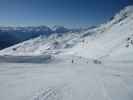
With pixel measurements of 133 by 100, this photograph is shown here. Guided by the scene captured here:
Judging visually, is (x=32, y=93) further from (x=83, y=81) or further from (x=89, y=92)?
(x=83, y=81)

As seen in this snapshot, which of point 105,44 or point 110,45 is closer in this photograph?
point 110,45

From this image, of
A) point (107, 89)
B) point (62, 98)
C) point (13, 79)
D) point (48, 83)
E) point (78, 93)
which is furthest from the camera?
point (13, 79)

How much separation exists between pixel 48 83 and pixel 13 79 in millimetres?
2677

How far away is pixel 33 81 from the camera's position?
473 inches

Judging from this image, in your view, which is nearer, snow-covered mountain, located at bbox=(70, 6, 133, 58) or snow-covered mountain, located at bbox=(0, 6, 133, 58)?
snow-covered mountain, located at bbox=(70, 6, 133, 58)

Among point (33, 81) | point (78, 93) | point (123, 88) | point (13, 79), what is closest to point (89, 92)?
point (78, 93)

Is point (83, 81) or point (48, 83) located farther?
point (83, 81)

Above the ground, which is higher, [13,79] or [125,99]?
[13,79]

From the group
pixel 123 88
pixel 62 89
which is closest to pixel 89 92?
pixel 62 89

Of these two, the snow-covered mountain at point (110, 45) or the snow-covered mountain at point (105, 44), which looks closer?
the snow-covered mountain at point (110, 45)

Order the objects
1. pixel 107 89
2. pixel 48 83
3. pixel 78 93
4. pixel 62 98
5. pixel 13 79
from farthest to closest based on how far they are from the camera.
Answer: pixel 13 79
pixel 48 83
pixel 107 89
pixel 78 93
pixel 62 98

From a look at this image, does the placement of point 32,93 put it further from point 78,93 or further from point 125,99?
point 125,99

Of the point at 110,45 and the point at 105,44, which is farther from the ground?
the point at 105,44

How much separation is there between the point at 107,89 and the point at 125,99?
1.66 m
